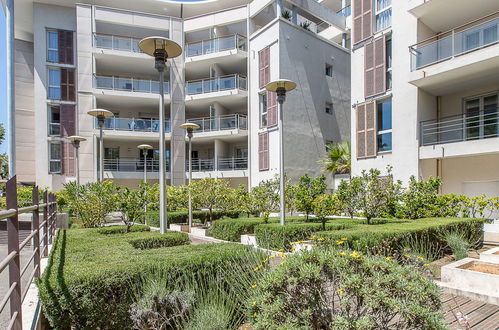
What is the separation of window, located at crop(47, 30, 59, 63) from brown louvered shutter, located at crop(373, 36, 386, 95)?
74.0ft

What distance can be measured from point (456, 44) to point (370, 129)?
494cm

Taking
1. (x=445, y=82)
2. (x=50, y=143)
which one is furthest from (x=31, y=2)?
(x=445, y=82)

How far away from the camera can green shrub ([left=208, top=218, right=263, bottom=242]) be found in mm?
11062

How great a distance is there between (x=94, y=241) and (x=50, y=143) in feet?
68.3

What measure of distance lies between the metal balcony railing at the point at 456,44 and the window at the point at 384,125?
220cm

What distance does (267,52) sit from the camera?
2058 centimetres

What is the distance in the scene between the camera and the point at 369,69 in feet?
52.1

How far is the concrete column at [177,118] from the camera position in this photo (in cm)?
2445

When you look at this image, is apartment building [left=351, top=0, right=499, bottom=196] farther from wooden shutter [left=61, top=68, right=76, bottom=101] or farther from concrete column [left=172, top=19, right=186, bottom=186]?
wooden shutter [left=61, top=68, right=76, bottom=101]

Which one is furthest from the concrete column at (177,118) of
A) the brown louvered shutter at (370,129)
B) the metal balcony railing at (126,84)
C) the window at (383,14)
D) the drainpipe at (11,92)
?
the window at (383,14)

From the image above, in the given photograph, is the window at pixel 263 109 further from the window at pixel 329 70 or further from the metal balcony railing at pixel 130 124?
the metal balcony railing at pixel 130 124

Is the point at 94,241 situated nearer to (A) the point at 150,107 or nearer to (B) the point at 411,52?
(B) the point at 411,52

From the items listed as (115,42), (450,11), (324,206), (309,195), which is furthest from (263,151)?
(115,42)

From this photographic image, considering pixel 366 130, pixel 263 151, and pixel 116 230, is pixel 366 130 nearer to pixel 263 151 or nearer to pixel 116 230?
pixel 263 151
